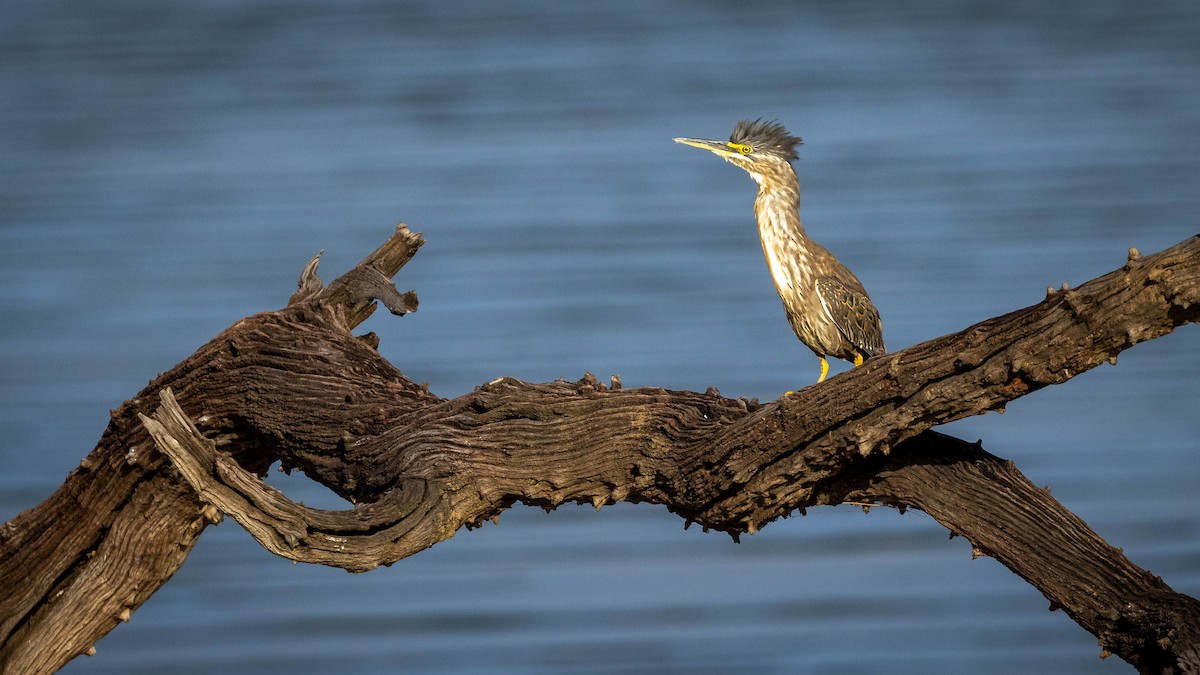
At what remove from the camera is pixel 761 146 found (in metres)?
2.55

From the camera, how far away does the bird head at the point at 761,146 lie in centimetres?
253

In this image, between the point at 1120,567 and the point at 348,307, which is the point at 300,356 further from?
the point at 1120,567

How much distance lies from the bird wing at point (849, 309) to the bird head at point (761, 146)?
A: 0.28 metres

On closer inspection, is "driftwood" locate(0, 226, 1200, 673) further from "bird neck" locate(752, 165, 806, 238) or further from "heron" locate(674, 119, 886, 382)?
"bird neck" locate(752, 165, 806, 238)

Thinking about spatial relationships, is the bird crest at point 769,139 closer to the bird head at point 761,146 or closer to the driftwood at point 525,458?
the bird head at point 761,146

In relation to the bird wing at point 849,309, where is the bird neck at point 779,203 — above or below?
above

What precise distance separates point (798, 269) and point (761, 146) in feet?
0.94

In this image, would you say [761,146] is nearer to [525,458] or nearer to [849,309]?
[849,309]

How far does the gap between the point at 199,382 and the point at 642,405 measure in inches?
34.6

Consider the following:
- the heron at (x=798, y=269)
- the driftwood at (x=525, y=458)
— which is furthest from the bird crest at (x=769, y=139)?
the driftwood at (x=525, y=458)

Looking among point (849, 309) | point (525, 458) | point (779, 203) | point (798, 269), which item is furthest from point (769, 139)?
point (525, 458)

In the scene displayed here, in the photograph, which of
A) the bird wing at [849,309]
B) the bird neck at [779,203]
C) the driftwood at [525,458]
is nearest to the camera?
the driftwood at [525,458]

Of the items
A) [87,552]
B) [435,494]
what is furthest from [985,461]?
[87,552]

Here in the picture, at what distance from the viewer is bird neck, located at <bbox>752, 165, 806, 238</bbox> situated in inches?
97.5
